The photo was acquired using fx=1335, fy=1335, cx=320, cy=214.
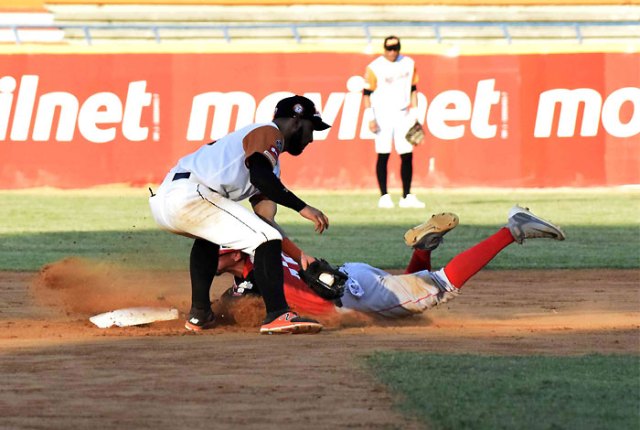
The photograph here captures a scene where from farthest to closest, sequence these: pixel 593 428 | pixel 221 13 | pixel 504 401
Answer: pixel 221 13, pixel 504 401, pixel 593 428

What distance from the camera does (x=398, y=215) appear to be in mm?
16906

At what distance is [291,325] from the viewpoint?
7441mm

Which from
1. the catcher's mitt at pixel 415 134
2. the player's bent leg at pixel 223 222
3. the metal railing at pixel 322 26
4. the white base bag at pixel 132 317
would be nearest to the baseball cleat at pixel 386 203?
the catcher's mitt at pixel 415 134

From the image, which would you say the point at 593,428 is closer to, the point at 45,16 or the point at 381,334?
the point at 381,334

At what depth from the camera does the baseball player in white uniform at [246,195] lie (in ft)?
24.3

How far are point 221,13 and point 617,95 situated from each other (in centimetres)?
1334

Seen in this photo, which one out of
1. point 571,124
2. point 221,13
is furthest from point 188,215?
point 221,13

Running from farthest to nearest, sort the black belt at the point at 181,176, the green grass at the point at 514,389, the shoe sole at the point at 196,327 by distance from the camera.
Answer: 1. the shoe sole at the point at 196,327
2. the black belt at the point at 181,176
3. the green grass at the point at 514,389

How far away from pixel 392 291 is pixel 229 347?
1.35 m

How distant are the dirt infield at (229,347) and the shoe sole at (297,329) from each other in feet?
0.17

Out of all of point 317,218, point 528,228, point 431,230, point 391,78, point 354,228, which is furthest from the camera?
point 391,78

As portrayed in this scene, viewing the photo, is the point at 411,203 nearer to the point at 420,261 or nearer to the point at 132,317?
Result: the point at 420,261

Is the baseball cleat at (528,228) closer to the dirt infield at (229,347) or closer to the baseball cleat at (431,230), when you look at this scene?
the baseball cleat at (431,230)

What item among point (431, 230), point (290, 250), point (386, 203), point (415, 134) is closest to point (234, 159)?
point (290, 250)
